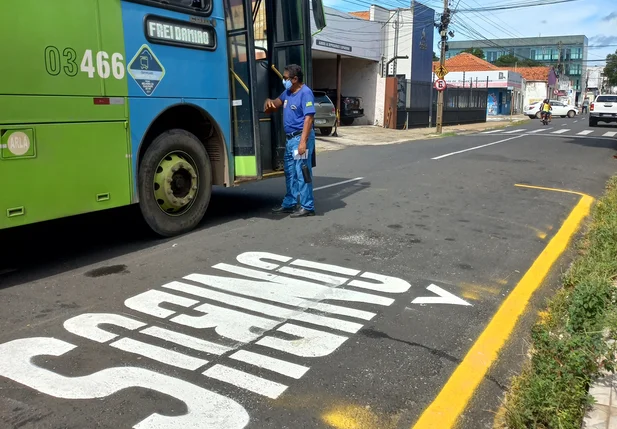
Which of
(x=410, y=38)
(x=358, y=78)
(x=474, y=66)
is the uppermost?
(x=474, y=66)

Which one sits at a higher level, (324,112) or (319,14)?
(319,14)

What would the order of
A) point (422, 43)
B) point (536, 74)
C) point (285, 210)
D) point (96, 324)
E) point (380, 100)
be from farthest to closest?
point (536, 74)
point (422, 43)
point (380, 100)
point (285, 210)
point (96, 324)

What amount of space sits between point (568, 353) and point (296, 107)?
449 centimetres

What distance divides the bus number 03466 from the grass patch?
3.95 metres

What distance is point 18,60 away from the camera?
4184 mm

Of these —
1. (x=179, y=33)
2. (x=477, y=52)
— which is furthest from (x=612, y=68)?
(x=179, y=33)

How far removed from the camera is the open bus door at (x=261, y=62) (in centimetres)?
626

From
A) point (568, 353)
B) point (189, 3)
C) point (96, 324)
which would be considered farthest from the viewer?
point (189, 3)

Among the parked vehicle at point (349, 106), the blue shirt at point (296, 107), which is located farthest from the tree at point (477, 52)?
the blue shirt at point (296, 107)

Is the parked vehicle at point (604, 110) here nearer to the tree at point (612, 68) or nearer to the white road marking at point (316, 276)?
the white road marking at point (316, 276)

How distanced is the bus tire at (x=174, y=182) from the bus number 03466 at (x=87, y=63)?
0.89 m

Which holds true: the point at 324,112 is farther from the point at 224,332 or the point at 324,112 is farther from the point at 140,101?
the point at 224,332

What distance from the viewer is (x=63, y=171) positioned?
15.1ft

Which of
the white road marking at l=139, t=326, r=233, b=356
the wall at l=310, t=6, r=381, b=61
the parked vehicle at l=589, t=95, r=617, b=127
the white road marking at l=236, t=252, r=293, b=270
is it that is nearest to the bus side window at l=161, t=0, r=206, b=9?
the white road marking at l=236, t=252, r=293, b=270
